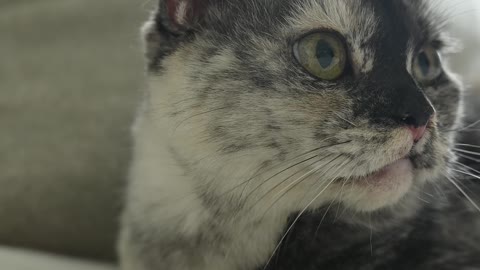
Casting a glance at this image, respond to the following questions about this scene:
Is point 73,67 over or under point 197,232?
under

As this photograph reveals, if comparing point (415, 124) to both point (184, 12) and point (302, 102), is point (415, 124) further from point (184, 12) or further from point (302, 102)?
point (184, 12)

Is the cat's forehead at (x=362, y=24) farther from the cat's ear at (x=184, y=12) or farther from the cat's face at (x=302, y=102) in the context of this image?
the cat's ear at (x=184, y=12)

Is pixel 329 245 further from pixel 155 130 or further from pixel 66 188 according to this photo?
pixel 66 188

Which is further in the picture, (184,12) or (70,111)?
(70,111)

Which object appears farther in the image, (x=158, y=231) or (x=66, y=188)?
(x=66, y=188)

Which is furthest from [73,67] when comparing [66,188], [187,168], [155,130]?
[187,168]

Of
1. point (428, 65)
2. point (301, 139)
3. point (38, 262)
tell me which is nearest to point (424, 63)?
point (428, 65)
